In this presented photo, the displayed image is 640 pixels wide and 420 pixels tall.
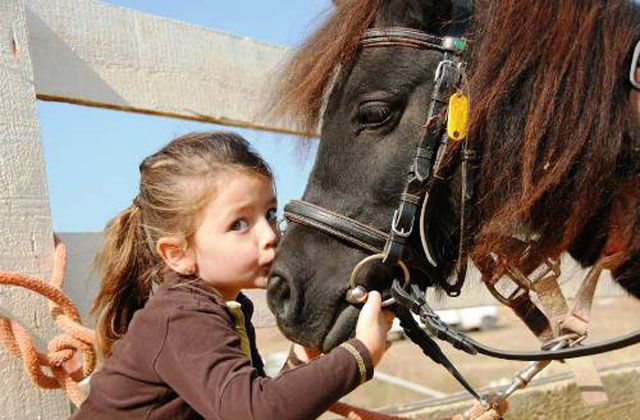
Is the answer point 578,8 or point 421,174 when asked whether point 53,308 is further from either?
point 578,8

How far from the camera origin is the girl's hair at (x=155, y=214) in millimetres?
1341

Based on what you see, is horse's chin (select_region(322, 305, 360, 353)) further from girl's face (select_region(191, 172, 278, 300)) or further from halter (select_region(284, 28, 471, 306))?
girl's face (select_region(191, 172, 278, 300))

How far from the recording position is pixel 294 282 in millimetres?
1332

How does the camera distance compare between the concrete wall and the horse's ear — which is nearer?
the concrete wall

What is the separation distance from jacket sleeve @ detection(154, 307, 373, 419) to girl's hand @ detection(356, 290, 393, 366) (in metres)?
0.03

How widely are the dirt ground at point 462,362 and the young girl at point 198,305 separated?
1.27m

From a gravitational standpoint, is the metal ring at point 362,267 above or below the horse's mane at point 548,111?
below

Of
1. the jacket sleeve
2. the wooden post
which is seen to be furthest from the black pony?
the wooden post

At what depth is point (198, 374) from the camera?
1.11 m

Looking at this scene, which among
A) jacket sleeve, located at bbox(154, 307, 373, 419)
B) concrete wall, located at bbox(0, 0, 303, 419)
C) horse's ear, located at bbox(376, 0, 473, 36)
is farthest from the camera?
horse's ear, located at bbox(376, 0, 473, 36)

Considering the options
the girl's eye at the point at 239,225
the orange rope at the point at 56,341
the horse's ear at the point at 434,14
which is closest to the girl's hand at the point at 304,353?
the girl's eye at the point at 239,225

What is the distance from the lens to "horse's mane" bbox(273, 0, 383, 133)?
4.86ft

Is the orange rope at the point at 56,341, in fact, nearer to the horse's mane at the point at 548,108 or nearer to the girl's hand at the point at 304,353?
the girl's hand at the point at 304,353

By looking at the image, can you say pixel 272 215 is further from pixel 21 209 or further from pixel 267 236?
pixel 21 209
